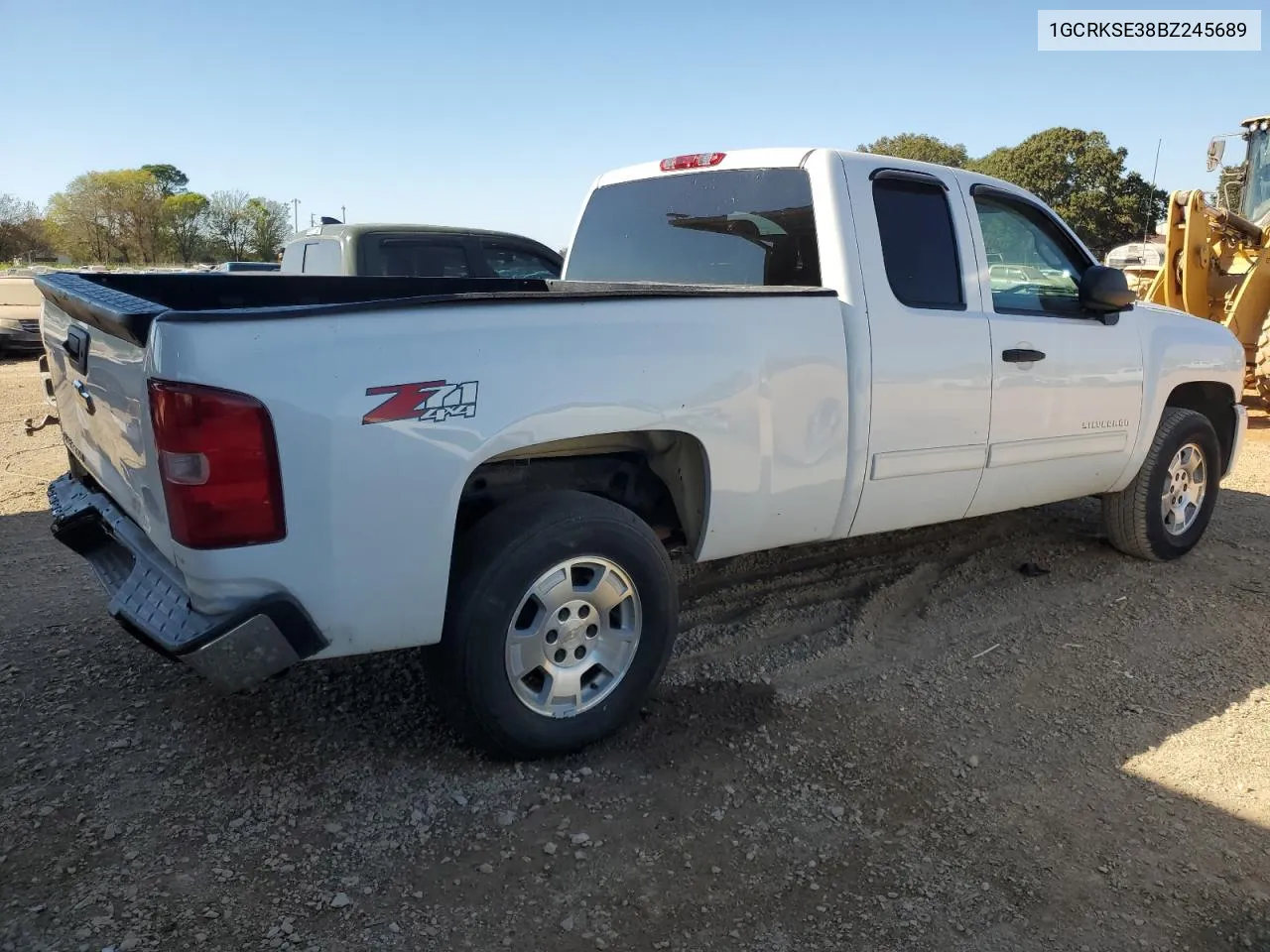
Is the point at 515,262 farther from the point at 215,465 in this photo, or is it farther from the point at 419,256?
the point at 215,465

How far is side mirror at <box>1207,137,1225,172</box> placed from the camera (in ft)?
36.3

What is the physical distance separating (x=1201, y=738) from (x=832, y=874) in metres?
1.76

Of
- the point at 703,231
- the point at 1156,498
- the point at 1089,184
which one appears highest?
the point at 1089,184

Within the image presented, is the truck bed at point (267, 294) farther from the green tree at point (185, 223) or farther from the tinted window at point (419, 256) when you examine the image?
the green tree at point (185, 223)

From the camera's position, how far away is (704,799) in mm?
3039

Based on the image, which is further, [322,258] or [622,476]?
[322,258]

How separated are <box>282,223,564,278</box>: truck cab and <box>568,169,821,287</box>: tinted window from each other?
3.78 m

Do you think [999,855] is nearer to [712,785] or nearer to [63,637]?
[712,785]

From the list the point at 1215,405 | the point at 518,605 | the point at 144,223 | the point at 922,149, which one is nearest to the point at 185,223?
the point at 144,223

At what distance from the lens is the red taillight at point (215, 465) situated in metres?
2.45

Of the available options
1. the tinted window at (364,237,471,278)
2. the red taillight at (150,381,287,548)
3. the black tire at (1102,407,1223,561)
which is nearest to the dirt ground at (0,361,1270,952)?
the black tire at (1102,407,1223,561)

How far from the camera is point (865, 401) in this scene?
3.75 metres

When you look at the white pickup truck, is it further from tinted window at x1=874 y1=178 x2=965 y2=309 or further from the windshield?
the windshield

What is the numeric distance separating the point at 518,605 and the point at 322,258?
22.2ft
